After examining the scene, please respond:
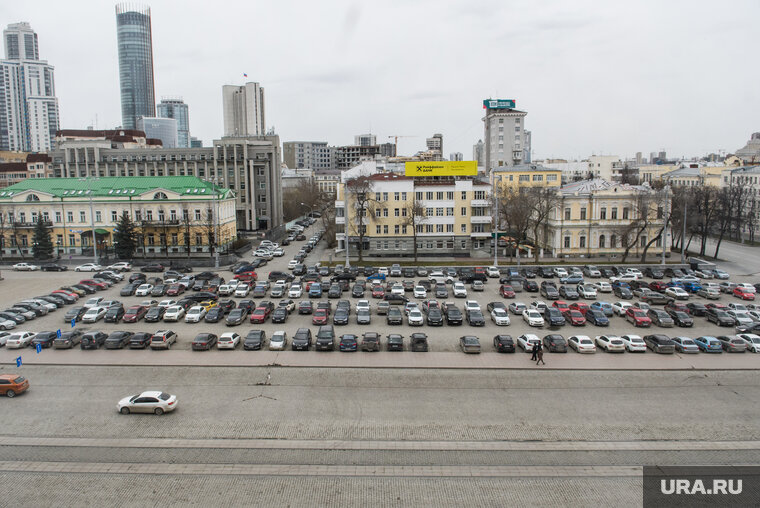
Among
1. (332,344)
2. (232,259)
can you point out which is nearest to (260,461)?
(332,344)

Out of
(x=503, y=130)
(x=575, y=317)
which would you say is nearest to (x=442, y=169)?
(x=575, y=317)

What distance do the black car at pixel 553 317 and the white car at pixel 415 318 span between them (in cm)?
820

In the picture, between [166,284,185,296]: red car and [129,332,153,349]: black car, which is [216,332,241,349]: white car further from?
[166,284,185,296]: red car

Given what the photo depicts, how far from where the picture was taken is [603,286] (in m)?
46.9

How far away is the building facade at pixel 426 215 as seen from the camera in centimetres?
6431

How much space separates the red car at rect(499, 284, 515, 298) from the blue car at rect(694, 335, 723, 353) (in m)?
14.9

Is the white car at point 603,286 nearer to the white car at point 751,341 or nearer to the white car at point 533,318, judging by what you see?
the white car at point 533,318

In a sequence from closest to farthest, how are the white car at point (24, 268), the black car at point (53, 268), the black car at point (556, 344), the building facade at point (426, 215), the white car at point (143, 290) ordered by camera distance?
the black car at point (556, 344) < the white car at point (143, 290) < the black car at point (53, 268) < the white car at point (24, 268) < the building facade at point (426, 215)

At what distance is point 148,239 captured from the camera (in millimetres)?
65312

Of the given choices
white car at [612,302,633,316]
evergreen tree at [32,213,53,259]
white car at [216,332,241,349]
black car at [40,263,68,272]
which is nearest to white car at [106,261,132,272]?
black car at [40,263,68,272]

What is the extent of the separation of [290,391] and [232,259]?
38828mm

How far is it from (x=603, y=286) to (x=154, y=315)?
35.5m

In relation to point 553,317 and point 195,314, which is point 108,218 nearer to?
point 195,314

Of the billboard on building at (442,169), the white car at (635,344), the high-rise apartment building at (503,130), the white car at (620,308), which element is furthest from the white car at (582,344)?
the high-rise apartment building at (503,130)
